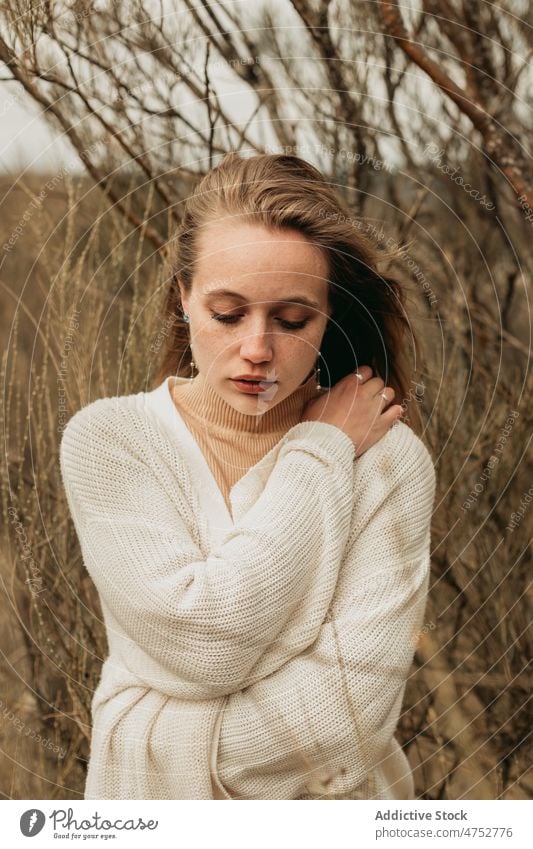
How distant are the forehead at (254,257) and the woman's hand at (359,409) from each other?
138 mm

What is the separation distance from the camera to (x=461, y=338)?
4.60 ft

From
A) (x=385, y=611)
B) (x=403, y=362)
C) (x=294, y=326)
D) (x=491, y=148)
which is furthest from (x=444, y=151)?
(x=385, y=611)

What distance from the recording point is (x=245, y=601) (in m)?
0.94

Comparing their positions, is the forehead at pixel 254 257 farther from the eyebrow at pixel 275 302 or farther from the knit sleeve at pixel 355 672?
the knit sleeve at pixel 355 672

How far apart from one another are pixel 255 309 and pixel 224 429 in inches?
5.9

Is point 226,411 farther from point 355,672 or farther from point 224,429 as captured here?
point 355,672

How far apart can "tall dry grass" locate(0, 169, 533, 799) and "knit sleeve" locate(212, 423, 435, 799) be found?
0.78 feet

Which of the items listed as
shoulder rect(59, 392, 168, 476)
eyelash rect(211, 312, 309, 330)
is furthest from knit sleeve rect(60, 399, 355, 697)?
eyelash rect(211, 312, 309, 330)

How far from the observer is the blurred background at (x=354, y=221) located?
4.01 feet

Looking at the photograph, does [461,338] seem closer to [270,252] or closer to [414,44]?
[414,44]

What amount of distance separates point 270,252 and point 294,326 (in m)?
0.09

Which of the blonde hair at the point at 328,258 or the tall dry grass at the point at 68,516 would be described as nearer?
the blonde hair at the point at 328,258

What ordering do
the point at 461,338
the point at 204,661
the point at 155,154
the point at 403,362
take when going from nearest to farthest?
the point at 204,661
the point at 403,362
the point at 155,154
the point at 461,338
